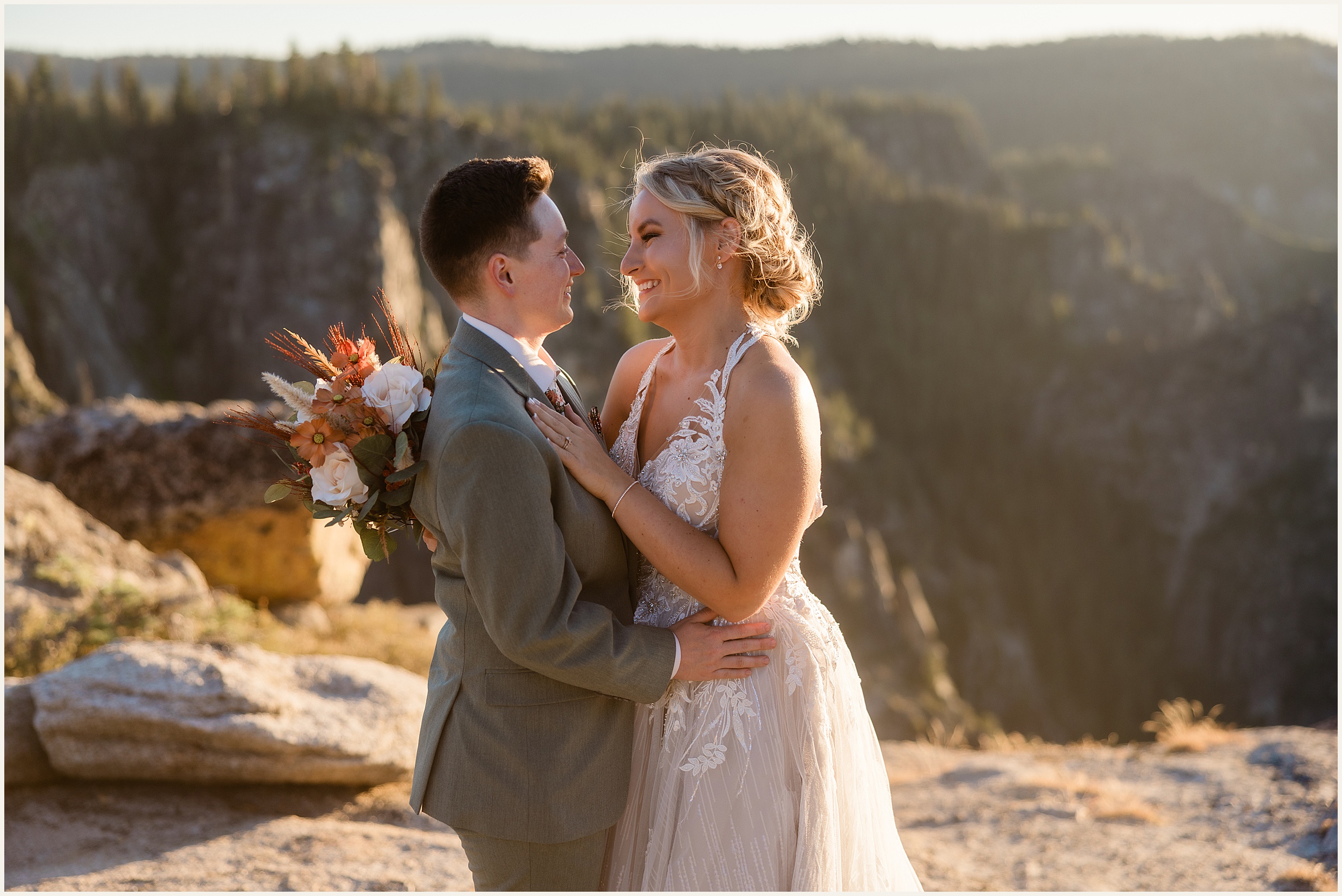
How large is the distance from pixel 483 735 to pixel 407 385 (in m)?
0.88

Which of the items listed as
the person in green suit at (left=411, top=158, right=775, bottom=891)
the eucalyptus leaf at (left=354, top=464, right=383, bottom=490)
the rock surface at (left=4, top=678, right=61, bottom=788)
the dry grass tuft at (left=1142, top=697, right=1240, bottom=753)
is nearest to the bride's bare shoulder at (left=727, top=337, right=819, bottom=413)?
the person in green suit at (left=411, top=158, right=775, bottom=891)

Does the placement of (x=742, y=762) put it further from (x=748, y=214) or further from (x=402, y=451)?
(x=748, y=214)

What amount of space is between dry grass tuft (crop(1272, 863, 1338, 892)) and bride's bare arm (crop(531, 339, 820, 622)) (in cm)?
436

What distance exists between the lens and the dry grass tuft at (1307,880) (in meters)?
5.14

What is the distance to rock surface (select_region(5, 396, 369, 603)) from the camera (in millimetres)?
8953

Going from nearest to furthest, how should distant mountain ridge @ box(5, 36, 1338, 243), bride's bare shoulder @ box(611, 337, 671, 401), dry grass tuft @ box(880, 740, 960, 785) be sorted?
bride's bare shoulder @ box(611, 337, 671, 401)
dry grass tuft @ box(880, 740, 960, 785)
distant mountain ridge @ box(5, 36, 1338, 243)

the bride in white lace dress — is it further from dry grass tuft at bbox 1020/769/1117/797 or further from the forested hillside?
the forested hillside

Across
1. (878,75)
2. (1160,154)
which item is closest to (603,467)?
(1160,154)

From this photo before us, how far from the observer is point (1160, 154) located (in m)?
132

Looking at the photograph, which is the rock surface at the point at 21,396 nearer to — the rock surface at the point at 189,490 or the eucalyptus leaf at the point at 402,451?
the rock surface at the point at 189,490

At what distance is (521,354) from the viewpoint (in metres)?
2.64

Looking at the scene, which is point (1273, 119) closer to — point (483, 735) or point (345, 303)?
point (345, 303)

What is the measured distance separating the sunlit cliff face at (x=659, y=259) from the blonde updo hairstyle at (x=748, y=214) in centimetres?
2

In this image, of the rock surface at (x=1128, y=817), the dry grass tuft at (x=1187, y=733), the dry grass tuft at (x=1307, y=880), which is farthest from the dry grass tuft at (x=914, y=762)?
the dry grass tuft at (x=1307, y=880)
